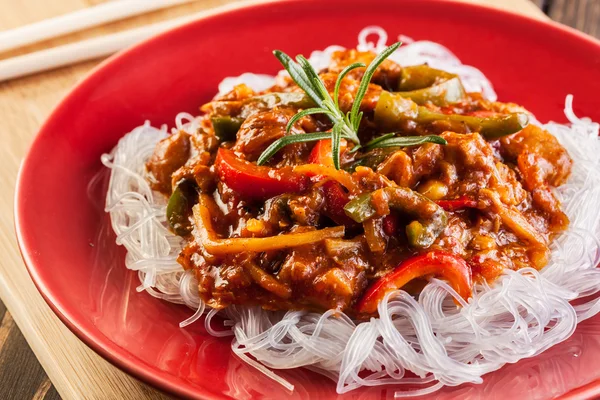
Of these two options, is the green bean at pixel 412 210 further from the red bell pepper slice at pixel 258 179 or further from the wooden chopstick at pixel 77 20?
the wooden chopstick at pixel 77 20

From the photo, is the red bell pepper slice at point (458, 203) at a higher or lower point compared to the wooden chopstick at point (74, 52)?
higher

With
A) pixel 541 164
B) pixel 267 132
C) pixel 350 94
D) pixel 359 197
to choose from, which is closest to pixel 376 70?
pixel 350 94

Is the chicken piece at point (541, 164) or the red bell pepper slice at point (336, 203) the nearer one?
the red bell pepper slice at point (336, 203)

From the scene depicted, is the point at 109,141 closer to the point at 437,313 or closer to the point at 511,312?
the point at 437,313

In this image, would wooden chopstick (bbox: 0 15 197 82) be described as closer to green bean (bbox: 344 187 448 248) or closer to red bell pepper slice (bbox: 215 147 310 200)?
red bell pepper slice (bbox: 215 147 310 200)

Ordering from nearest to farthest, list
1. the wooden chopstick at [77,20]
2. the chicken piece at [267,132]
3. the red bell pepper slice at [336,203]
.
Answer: the red bell pepper slice at [336,203]
the chicken piece at [267,132]
the wooden chopstick at [77,20]

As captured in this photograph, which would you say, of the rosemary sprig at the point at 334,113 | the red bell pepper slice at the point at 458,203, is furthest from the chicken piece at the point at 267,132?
the red bell pepper slice at the point at 458,203
